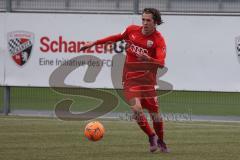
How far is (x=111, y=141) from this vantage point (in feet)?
47.1

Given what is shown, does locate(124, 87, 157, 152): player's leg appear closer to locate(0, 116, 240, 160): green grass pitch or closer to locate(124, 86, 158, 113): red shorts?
locate(124, 86, 158, 113): red shorts

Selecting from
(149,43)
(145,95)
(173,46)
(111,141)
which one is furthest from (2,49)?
(149,43)

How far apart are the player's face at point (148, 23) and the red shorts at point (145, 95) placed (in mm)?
933

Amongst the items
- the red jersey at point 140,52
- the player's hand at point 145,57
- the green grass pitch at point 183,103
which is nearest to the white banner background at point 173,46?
the green grass pitch at point 183,103

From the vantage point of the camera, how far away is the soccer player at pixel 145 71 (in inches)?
502

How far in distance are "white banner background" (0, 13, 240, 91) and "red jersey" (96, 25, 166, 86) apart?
6.55 metres

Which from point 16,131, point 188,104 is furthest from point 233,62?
point 16,131

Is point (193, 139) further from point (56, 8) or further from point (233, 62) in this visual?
point (56, 8)

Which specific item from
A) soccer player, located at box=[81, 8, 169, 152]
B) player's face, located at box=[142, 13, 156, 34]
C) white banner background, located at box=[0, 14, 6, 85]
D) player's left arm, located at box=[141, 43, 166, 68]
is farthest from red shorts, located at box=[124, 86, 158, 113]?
white banner background, located at box=[0, 14, 6, 85]

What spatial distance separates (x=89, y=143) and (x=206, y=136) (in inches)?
107

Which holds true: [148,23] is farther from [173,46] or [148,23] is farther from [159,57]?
[173,46]

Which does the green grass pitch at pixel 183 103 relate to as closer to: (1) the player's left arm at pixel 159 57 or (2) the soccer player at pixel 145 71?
(2) the soccer player at pixel 145 71

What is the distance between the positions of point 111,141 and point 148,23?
2.64 metres

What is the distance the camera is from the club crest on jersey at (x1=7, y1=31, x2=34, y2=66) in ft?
66.8
